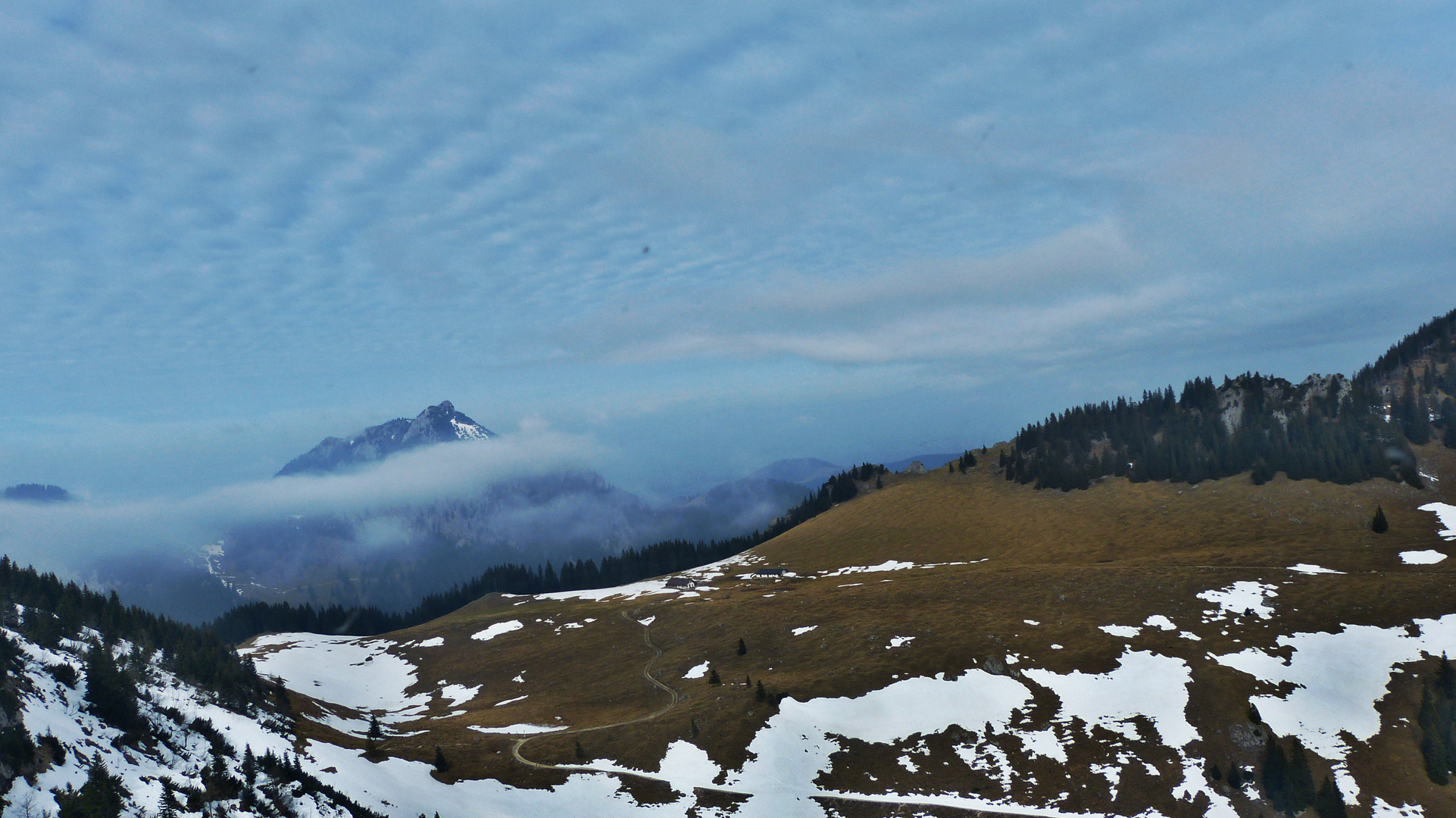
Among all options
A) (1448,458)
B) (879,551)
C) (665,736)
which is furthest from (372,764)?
(1448,458)

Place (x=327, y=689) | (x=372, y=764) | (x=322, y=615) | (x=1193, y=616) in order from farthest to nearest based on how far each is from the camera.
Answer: (x=322, y=615) < (x=327, y=689) < (x=1193, y=616) < (x=372, y=764)

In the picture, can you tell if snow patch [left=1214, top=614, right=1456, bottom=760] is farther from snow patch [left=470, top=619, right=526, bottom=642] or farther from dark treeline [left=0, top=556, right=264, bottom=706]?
snow patch [left=470, top=619, right=526, bottom=642]

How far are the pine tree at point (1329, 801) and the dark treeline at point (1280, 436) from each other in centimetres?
11376

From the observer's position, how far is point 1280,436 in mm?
164750

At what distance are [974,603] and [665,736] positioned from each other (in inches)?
2004

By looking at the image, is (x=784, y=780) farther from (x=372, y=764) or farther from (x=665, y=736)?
(x=372, y=764)

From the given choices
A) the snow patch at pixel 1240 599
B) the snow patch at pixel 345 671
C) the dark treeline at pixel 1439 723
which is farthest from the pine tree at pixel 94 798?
the snow patch at pixel 1240 599

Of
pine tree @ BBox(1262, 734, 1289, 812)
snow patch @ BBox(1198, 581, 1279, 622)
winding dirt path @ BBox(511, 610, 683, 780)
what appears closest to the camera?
pine tree @ BBox(1262, 734, 1289, 812)

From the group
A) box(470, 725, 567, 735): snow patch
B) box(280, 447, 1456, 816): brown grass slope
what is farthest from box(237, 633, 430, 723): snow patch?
box(470, 725, 567, 735): snow patch

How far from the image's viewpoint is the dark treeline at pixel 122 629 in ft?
211

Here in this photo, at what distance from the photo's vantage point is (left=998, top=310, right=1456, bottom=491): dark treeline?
482ft

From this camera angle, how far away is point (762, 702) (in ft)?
240

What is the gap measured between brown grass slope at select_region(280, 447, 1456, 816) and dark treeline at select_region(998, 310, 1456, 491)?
6.95 meters

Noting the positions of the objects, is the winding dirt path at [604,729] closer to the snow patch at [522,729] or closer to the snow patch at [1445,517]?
the snow patch at [522,729]
